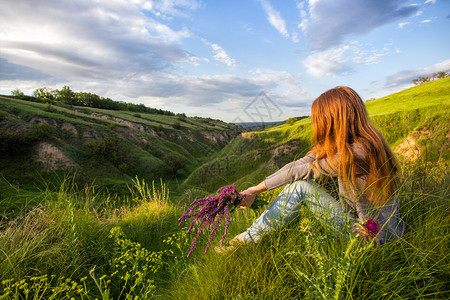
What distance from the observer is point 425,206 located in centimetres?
209

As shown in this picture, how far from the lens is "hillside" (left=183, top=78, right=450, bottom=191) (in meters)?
10.5

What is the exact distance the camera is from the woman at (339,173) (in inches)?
73.5

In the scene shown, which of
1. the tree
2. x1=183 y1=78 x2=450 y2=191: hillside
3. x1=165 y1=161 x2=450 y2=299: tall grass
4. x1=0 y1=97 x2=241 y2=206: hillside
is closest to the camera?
x1=165 y1=161 x2=450 y2=299: tall grass

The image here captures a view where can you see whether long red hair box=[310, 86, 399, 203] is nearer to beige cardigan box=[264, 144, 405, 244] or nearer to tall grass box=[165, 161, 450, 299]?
beige cardigan box=[264, 144, 405, 244]

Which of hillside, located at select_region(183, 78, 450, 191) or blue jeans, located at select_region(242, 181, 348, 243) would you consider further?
hillside, located at select_region(183, 78, 450, 191)

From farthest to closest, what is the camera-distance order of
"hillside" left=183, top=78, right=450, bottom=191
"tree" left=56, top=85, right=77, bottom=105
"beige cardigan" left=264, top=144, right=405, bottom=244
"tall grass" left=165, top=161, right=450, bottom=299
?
"tree" left=56, top=85, right=77, bottom=105, "hillside" left=183, top=78, right=450, bottom=191, "beige cardigan" left=264, top=144, right=405, bottom=244, "tall grass" left=165, top=161, right=450, bottom=299

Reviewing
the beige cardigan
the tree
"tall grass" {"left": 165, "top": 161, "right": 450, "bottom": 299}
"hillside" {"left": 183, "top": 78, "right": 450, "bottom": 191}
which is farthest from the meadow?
the tree

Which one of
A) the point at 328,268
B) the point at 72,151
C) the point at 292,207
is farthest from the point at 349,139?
the point at 72,151

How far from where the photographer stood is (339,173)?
194 cm

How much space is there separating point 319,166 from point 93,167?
2952cm

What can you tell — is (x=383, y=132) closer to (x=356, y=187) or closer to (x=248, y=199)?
(x=356, y=187)

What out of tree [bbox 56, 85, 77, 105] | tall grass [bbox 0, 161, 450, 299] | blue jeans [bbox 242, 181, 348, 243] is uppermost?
tree [bbox 56, 85, 77, 105]

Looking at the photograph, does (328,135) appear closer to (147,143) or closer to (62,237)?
(62,237)

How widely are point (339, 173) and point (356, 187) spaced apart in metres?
0.18
